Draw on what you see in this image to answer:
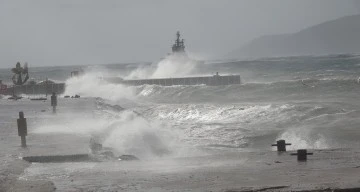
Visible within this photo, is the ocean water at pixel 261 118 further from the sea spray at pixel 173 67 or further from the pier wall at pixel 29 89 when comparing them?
the sea spray at pixel 173 67

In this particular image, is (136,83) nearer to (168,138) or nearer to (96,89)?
(96,89)

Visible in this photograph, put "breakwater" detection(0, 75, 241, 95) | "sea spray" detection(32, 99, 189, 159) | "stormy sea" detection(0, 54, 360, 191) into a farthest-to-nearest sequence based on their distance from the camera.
→ "breakwater" detection(0, 75, 241, 95) → "sea spray" detection(32, 99, 189, 159) → "stormy sea" detection(0, 54, 360, 191)

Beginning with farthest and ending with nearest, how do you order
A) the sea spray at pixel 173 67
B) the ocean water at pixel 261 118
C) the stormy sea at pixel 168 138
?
the sea spray at pixel 173 67, the ocean water at pixel 261 118, the stormy sea at pixel 168 138

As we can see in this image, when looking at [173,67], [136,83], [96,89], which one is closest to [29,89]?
[96,89]

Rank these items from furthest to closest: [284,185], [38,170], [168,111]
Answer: [168,111], [38,170], [284,185]

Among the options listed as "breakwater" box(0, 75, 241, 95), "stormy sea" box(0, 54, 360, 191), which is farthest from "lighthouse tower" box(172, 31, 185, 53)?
"stormy sea" box(0, 54, 360, 191)

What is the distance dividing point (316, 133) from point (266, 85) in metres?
25.6

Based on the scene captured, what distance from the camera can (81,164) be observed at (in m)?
12.2

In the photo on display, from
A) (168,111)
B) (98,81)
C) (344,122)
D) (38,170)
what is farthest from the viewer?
(98,81)

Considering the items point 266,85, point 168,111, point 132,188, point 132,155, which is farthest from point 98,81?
point 132,188

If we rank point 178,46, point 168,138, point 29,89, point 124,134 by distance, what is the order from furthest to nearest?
point 178,46
point 29,89
point 168,138
point 124,134

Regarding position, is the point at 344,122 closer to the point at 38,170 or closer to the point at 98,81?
the point at 38,170

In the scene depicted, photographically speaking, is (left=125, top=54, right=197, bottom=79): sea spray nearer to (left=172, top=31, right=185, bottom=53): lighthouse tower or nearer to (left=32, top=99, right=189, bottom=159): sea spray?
(left=172, top=31, right=185, bottom=53): lighthouse tower

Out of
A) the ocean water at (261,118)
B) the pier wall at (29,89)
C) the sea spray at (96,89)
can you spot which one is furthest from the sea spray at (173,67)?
the ocean water at (261,118)
